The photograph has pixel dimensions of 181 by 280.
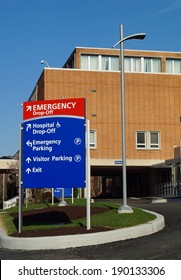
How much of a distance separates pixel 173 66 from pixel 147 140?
39.6 feet

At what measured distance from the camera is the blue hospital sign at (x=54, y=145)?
44.7 feet

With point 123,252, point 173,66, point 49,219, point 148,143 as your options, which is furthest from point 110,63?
point 123,252

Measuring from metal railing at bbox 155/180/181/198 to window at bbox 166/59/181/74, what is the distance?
14.5 m

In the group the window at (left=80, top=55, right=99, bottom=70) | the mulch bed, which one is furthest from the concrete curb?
the window at (left=80, top=55, right=99, bottom=70)

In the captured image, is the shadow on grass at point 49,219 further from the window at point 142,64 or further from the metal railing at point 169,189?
the window at point 142,64

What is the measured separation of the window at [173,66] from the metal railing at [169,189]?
47.5 feet

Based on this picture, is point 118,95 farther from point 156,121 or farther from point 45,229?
point 45,229

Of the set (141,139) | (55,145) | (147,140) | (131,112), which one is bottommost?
(55,145)

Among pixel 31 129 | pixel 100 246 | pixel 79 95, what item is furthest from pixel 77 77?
pixel 100 246

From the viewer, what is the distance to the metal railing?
3766 centimetres

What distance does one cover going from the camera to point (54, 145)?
1377cm

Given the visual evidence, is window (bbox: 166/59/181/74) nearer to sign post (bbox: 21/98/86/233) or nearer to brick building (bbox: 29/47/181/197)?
brick building (bbox: 29/47/181/197)

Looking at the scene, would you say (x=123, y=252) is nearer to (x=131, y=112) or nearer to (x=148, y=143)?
(x=131, y=112)
